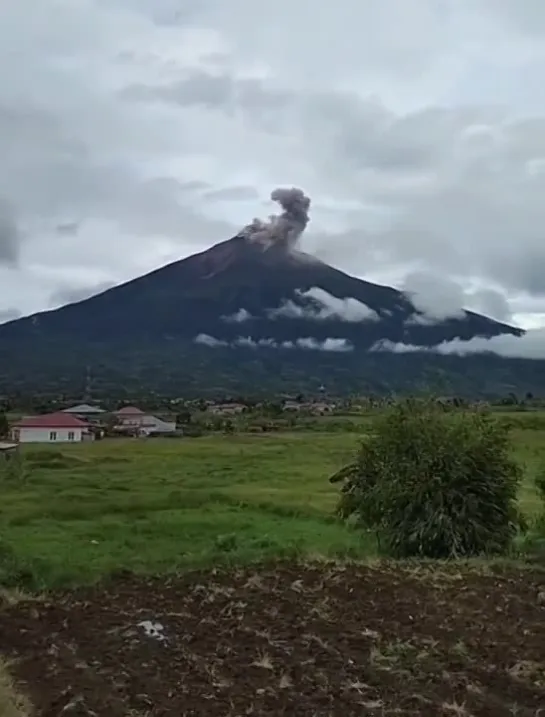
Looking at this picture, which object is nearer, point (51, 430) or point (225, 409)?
point (51, 430)

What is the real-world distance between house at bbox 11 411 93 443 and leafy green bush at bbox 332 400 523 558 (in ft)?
155

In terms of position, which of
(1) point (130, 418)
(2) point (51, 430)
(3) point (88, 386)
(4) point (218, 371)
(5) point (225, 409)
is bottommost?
(2) point (51, 430)

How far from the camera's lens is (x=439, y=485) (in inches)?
504

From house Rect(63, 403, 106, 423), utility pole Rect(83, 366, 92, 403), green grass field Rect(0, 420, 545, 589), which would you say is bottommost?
green grass field Rect(0, 420, 545, 589)

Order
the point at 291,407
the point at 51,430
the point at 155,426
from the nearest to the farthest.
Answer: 1. the point at 51,430
2. the point at 155,426
3. the point at 291,407

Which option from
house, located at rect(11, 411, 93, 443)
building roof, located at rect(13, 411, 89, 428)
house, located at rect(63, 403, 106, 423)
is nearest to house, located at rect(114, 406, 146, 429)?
house, located at rect(63, 403, 106, 423)

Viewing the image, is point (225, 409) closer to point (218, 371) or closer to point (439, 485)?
point (439, 485)

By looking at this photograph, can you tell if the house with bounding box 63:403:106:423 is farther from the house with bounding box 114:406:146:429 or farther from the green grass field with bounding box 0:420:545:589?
the green grass field with bounding box 0:420:545:589

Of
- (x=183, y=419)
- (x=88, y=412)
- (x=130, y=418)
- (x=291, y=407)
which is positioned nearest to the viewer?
(x=183, y=419)

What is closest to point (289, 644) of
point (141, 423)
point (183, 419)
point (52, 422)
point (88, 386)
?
point (52, 422)

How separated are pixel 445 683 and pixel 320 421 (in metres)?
60.8

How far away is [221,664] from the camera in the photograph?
7297 mm

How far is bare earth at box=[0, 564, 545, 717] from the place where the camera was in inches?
256

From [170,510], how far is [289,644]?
657 inches
